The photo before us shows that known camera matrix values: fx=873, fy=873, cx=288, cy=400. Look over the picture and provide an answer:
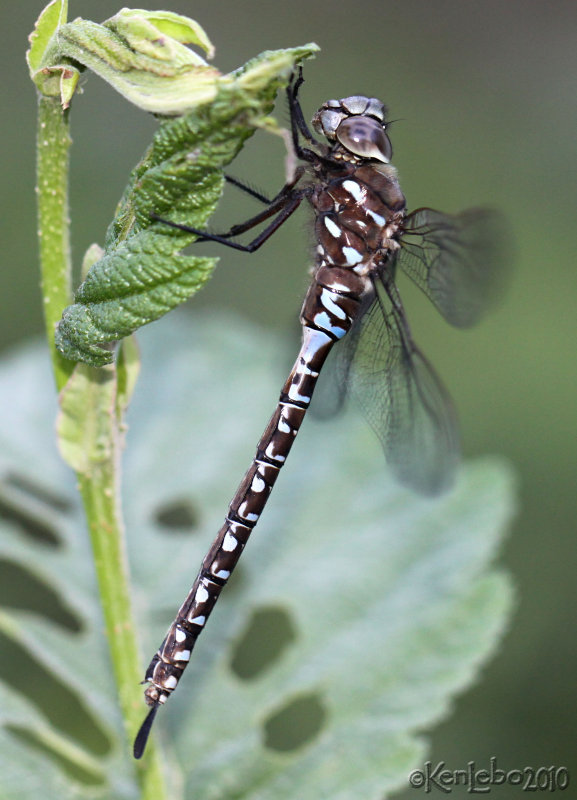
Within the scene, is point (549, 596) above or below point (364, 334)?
below

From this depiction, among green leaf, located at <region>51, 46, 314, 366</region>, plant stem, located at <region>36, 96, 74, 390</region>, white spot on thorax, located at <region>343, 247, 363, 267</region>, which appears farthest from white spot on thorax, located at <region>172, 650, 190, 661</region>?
white spot on thorax, located at <region>343, 247, 363, 267</region>

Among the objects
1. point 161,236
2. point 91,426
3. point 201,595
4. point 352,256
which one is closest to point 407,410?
point 352,256

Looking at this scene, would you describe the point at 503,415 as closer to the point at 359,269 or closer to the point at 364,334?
the point at 364,334

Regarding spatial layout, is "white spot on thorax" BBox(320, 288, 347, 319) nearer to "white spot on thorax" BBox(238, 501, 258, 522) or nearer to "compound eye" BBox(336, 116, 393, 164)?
"compound eye" BBox(336, 116, 393, 164)

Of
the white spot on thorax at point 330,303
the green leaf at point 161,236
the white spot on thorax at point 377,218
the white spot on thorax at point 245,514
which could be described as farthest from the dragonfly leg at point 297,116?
the white spot on thorax at point 245,514

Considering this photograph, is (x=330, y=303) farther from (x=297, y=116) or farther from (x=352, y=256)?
(x=297, y=116)

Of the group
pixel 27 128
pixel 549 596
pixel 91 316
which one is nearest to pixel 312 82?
pixel 27 128
